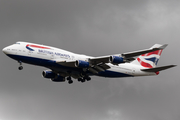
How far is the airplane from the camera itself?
50250 mm

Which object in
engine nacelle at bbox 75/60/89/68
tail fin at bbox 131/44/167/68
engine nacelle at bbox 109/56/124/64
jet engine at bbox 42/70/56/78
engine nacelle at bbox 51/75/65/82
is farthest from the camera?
tail fin at bbox 131/44/167/68

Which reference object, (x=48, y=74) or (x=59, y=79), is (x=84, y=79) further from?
(x=48, y=74)

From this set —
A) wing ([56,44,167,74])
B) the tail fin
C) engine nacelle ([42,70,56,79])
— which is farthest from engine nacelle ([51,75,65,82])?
the tail fin

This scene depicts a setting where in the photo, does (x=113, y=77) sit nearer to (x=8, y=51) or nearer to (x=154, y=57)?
(x=154, y=57)

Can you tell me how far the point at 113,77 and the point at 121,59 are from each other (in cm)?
864

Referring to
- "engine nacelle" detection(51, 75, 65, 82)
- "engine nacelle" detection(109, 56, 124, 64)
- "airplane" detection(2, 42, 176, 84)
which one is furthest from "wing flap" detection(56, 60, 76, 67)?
"engine nacelle" detection(51, 75, 65, 82)

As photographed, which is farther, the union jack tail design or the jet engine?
the union jack tail design

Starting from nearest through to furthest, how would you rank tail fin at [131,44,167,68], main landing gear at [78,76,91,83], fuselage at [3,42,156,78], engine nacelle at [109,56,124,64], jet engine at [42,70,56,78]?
fuselage at [3,42,156,78] < engine nacelle at [109,56,124,64] < main landing gear at [78,76,91,83] < jet engine at [42,70,56,78] < tail fin at [131,44,167,68]

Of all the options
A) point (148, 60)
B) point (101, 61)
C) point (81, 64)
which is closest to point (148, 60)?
point (148, 60)

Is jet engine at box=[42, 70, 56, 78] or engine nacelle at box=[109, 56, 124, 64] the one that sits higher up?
engine nacelle at box=[109, 56, 124, 64]

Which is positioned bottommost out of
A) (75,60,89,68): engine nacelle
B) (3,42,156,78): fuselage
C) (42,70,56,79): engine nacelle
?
(42,70,56,79): engine nacelle

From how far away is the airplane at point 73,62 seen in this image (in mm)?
50250

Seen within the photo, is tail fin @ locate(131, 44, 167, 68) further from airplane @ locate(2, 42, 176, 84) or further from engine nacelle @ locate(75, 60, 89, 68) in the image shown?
engine nacelle @ locate(75, 60, 89, 68)

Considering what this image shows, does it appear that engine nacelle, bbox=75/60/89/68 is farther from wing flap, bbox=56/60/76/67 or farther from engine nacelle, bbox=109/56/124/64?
engine nacelle, bbox=109/56/124/64
